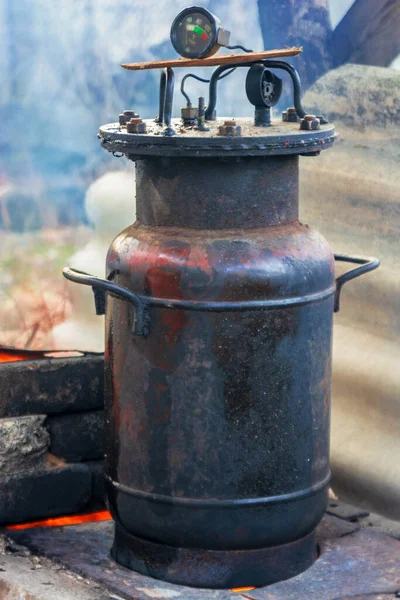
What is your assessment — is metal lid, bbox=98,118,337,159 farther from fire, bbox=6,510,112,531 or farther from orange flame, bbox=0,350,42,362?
fire, bbox=6,510,112,531

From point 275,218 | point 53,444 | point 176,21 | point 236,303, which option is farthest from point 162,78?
point 53,444

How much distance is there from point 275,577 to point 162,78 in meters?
1.61

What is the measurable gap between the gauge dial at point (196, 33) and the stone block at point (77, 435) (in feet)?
4.82

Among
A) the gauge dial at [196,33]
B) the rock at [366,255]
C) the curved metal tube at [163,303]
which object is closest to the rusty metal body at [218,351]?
the curved metal tube at [163,303]

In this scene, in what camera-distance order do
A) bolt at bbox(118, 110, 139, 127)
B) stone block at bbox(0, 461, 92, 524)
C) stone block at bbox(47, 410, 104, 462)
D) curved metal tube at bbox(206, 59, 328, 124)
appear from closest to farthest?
1. curved metal tube at bbox(206, 59, 328, 124)
2. bolt at bbox(118, 110, 139, 127)
3. stone block at bbox(0, 461, 92, 524)
4. stone block at bbox(47, 410, 104, 462)

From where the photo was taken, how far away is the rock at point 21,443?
12.4 ft

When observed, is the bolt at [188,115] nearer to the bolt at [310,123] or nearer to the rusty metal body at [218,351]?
the rusty metal body at [218,351]

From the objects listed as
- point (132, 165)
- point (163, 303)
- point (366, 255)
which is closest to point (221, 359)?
point (163, 303)

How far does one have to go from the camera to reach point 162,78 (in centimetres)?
334

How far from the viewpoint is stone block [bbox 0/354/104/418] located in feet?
12.7

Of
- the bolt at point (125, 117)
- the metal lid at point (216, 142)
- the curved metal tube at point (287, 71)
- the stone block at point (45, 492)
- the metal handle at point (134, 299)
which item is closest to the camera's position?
the metal lid at point (216, 142)

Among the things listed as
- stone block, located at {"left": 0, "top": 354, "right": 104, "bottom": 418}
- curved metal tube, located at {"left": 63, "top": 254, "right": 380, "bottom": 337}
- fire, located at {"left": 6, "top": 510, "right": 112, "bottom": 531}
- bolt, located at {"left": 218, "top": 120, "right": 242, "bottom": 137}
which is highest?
bolt, located at {"left": 218, "top": 120, "right": 242, "bottom": 137}

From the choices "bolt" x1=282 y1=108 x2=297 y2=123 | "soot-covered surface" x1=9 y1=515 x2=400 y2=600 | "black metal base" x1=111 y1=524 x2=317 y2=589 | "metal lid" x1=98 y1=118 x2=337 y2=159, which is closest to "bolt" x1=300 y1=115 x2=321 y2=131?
"metal lid" x1=98 y1=118 x2=337 y2=159

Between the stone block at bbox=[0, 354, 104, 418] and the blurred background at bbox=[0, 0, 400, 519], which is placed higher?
the blurred background at bbox=[0, 0, 400, 519]
